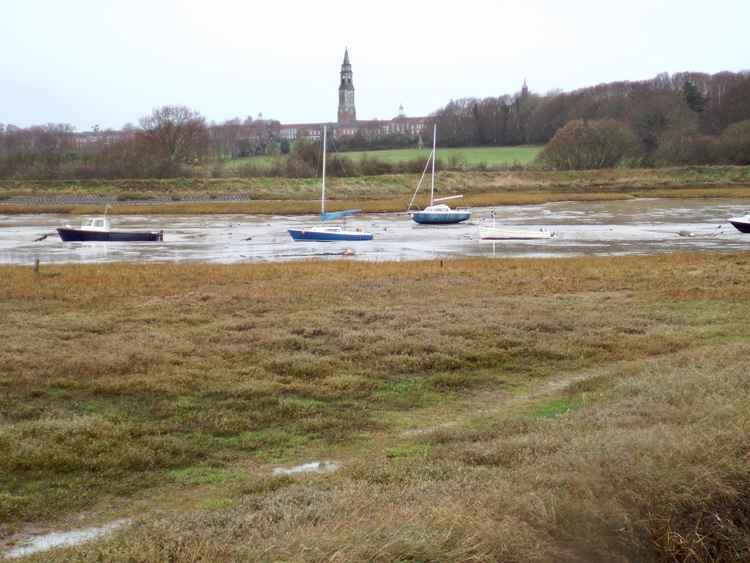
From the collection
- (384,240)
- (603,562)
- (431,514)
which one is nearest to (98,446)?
(431,514)

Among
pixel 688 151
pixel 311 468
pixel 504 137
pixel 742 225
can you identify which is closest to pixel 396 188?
pixel 688 151

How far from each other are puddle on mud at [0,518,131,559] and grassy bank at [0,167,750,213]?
212 ft

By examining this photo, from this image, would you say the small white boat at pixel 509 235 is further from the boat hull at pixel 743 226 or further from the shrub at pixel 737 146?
the shrub at pixel 737 146

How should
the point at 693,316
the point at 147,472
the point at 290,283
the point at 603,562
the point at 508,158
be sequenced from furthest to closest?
the point at 508,158, the point at 290,283, the point at 693,316, the point at 147,472, the point at 603,562

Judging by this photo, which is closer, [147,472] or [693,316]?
[147,472]

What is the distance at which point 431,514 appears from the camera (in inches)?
254

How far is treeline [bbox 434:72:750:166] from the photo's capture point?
115m

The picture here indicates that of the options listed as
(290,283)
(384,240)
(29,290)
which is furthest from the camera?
(384,240)

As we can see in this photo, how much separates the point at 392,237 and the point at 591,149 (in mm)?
75492

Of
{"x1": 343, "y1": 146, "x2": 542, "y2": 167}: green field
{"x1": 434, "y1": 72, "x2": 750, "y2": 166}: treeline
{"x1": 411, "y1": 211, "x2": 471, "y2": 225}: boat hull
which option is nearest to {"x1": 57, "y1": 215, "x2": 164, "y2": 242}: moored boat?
{"x1": 411, "y1": 211, "x2": 471, "y2": 225}: boat hull

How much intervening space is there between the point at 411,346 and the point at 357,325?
2405 millimetres

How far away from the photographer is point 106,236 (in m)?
45.5

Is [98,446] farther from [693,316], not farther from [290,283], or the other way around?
[290,283]

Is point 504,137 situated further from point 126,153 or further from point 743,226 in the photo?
point 743,226
